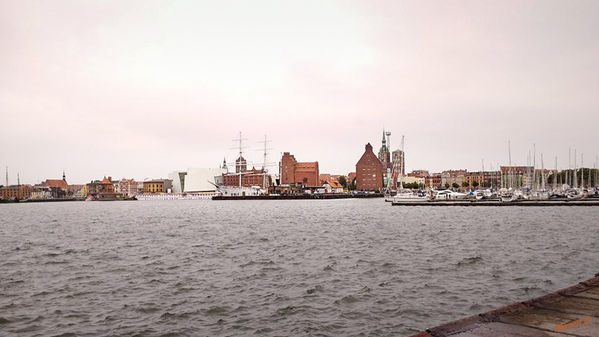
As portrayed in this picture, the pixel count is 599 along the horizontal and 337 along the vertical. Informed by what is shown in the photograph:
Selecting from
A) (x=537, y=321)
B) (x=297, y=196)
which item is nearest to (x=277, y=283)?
(x=537, y=321)

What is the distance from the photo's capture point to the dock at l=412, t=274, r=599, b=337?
7199mm

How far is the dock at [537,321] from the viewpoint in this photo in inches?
283

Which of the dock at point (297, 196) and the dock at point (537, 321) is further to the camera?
the dock at point (297, 196)

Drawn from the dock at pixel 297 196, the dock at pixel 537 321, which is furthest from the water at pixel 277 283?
the dock at pixel 297 196

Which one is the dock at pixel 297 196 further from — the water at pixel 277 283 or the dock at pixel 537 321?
the dock at pixel 537 321

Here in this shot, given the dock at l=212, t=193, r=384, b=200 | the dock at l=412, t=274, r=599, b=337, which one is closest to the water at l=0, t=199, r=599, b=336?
the dock at l=412, t=274, r=599, b=337

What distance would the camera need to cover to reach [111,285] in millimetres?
18219

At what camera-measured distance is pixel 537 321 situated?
773cm

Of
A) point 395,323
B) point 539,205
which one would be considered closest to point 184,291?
point 395,323

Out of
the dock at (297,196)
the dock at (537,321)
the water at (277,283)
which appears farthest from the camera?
the dock at (297,196)

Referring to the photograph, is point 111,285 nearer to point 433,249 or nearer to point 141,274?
point 141,274

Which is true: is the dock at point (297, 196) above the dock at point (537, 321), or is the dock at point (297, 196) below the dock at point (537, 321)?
below

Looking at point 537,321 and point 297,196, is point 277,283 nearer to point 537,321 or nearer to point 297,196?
point 537,321

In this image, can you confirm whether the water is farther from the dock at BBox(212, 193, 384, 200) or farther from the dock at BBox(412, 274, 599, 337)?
the dock at BBox(212, 193, 384, 200)
